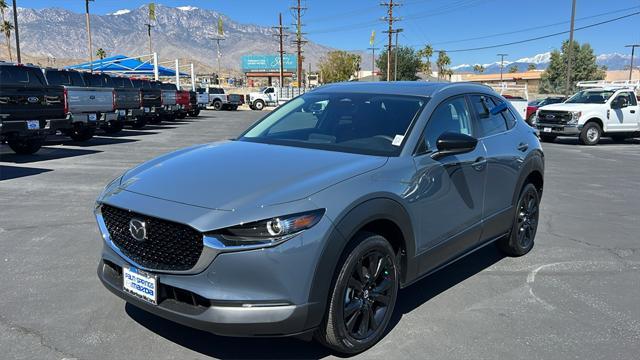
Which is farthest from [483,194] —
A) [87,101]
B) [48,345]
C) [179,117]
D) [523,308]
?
[179,117]

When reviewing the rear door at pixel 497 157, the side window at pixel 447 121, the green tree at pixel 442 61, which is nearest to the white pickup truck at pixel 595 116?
the rear door at pixel 497 157

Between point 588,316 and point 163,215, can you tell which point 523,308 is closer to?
point 588,316

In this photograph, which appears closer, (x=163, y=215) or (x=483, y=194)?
(x=163, y=215)

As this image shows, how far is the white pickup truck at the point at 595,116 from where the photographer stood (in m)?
18.8

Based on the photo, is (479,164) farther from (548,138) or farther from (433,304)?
(548,138)

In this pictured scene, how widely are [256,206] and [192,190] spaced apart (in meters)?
0.47

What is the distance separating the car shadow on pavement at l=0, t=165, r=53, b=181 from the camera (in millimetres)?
9797

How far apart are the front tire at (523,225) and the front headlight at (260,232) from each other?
126 inches

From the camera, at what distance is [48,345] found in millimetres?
3457

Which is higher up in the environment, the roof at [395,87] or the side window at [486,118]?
the roof at [395,87]

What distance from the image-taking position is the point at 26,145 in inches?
497

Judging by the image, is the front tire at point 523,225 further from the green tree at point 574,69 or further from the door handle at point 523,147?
the green tree at point 574,69

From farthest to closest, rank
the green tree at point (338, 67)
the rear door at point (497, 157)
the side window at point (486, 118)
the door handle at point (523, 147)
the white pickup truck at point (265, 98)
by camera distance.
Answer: the green tree at point (338, 67), the white pickup truck at point (265, 98), the door handle at point (523, 147), the side window at point (486, 118), the rear door at point (497, 157)

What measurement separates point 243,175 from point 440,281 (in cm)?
238
